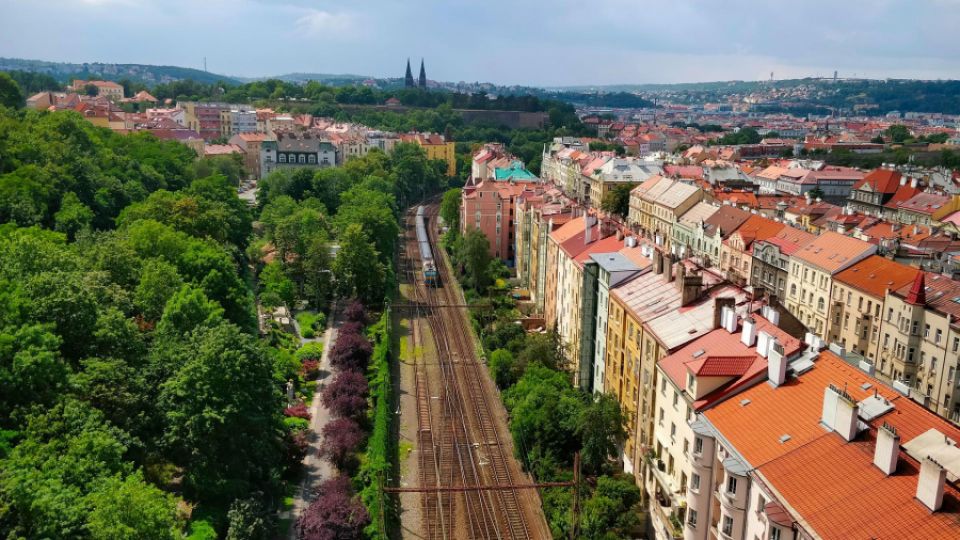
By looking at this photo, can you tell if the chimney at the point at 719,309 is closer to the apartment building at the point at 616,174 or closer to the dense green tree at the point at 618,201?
the dense green tree at the point at 618,201

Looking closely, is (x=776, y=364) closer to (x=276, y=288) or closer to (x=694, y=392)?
(x=694, y=392)

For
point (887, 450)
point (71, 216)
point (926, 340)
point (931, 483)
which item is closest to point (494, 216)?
point (71, 216)

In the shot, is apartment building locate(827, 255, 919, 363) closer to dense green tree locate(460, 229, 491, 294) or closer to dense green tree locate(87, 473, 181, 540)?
A: dense green tree locate(460, 229, 491, 294)

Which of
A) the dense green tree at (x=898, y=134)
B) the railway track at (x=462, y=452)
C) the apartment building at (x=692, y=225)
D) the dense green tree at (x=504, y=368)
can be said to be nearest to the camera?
the railway track at (x=462, y=452)

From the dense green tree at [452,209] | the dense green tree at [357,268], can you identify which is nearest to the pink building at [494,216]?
the dense green tree at [452,209]

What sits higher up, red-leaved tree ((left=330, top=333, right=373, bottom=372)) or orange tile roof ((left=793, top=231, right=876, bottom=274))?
orange tile roof ((left=793, top=231, right=876, bottom=274))

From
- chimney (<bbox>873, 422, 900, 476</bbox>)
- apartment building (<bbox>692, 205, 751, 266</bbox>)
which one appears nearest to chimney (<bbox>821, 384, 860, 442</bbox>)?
chimney (<bbox>873, 422, 900, 476</bbox>)
